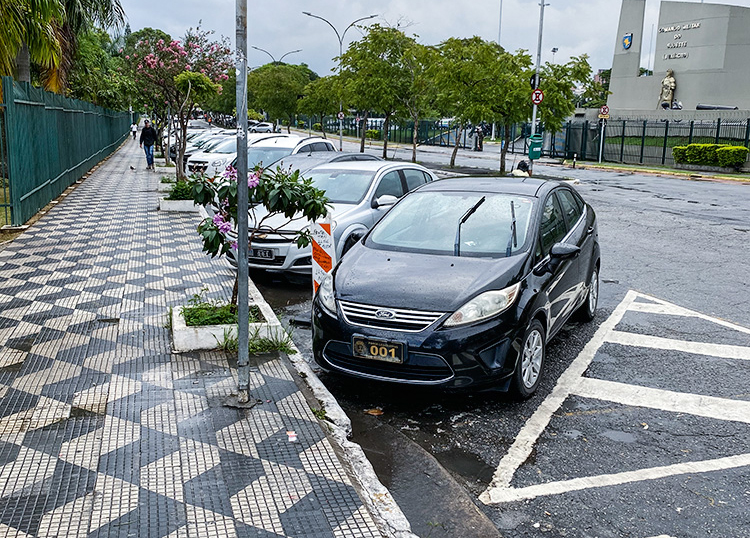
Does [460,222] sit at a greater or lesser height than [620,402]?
greater

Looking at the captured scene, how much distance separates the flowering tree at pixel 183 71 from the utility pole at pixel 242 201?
15.3 m

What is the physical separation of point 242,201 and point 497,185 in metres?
3.14

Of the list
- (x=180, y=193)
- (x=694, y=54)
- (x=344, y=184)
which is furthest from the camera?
(x=694, y=54)

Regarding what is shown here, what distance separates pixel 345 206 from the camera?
1006 centimetres

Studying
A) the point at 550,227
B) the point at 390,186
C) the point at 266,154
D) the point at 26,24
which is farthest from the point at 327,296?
the point at 266,154

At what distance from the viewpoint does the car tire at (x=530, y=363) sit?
215 inches

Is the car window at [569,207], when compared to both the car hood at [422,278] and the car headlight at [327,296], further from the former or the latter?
the car headlight at [327,296]

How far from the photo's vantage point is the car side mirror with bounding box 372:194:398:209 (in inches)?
371

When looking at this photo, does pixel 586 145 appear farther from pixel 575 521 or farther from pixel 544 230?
pixel 575 521

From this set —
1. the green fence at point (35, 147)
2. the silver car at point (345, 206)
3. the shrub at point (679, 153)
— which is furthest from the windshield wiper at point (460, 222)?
the shrub at point (679, 153)

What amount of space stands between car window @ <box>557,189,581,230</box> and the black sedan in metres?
0.12

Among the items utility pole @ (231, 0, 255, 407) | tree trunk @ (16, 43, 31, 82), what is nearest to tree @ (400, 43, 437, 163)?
tree trunk @ (16, 43, 31, 82)

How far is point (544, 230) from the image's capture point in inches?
257

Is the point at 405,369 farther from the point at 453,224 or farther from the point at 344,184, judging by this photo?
the point at 344,184
